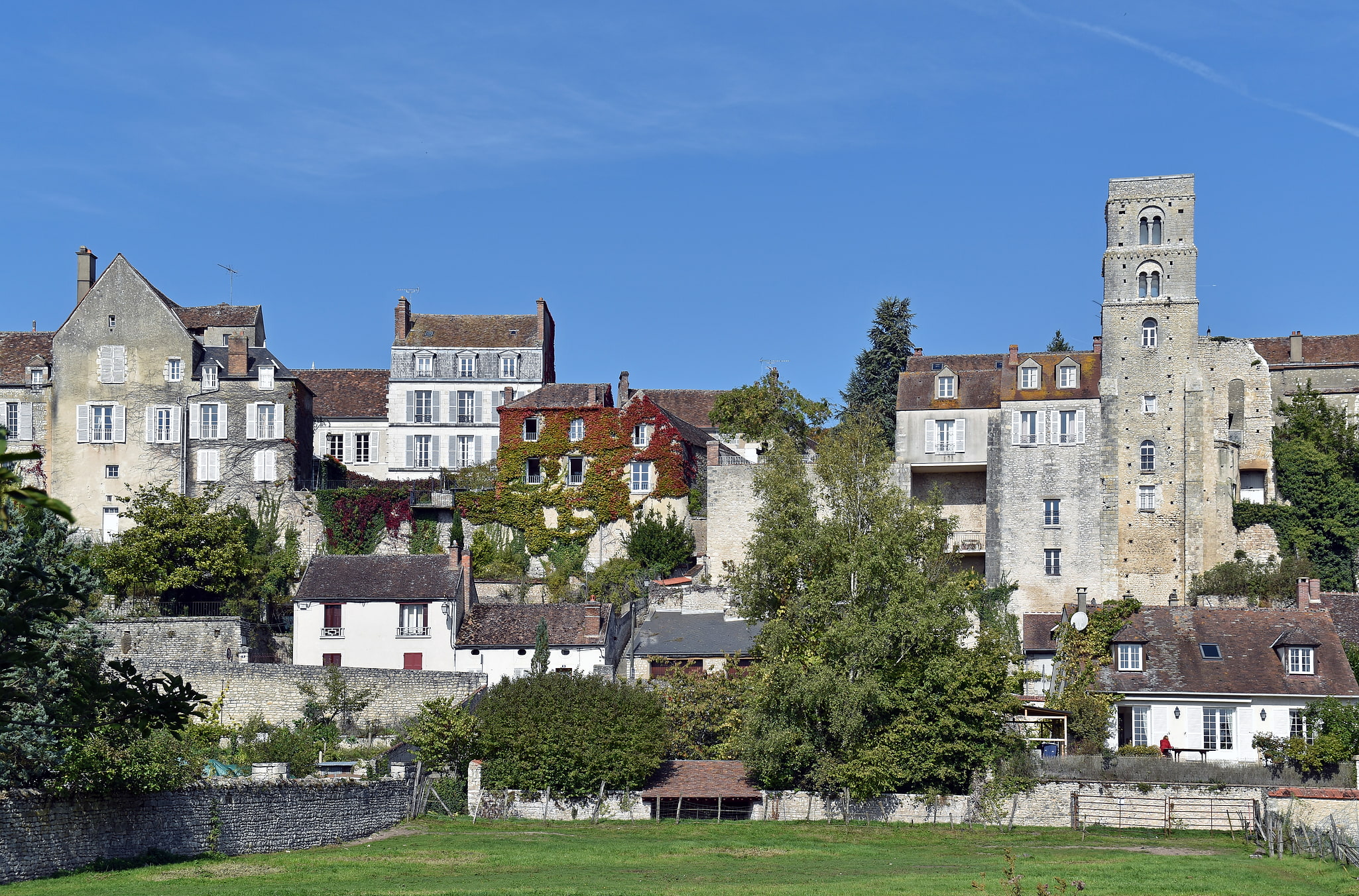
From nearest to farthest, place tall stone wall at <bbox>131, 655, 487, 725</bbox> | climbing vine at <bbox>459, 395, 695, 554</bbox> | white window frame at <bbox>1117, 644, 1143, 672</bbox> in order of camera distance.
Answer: white window frame at <bbox>1117, 644, 1143, 672</bbox> → tall stone wall at <bbox>131, 655, 487, 725</bbox> → climbing vine at <bbox>459, 395, 695, 554</bbox>

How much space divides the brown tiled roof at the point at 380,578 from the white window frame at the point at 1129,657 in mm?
19762

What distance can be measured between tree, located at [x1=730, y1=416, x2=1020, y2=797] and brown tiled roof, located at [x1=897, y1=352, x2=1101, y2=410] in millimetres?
13093

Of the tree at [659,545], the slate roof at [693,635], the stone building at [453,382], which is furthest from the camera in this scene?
the stone building at [453,382]

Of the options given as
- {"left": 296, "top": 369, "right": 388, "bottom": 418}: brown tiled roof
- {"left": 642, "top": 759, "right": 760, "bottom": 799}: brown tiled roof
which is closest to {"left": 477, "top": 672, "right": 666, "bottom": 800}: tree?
{"left": 642, "top": 759, "right": 760, "bottom": 799}: brown tiled roof

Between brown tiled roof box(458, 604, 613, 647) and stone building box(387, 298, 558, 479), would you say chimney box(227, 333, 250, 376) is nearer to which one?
stone building box(387, 298, 558, 479)

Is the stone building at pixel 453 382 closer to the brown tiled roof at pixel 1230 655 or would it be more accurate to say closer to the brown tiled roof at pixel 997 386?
the brown tiled roof at pixel 997 386

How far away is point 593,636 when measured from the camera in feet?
149

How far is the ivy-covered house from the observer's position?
5403 centimetres

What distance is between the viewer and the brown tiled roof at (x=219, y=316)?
57.9 m

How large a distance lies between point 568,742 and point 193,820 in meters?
9.75

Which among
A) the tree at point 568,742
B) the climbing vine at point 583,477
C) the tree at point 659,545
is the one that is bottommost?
the tree at point 568,742

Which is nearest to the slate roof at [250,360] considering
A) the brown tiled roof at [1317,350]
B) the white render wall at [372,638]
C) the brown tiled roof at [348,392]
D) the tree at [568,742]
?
the brown tiled roof at [348,392]

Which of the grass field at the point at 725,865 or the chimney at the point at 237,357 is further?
the chimney at the point at 237,357

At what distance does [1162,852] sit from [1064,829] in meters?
4.43
